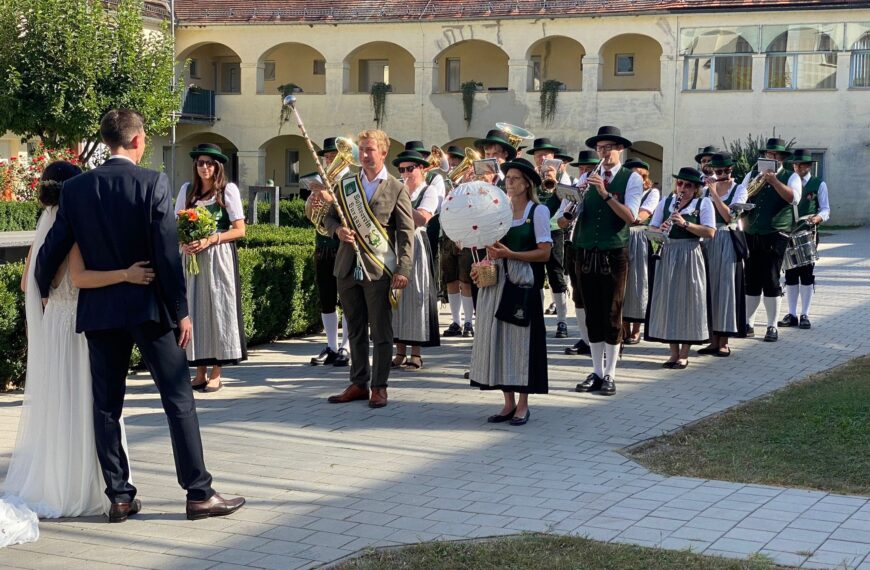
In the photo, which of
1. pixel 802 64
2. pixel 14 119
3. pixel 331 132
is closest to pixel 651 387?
pixel 14 119

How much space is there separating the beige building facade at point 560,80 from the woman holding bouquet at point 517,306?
32404 mm

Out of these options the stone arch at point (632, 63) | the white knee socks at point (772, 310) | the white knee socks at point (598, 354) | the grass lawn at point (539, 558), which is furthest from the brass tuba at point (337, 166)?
the stone arch at point (632, 63)

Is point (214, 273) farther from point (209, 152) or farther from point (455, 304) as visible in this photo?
point (455, 304)

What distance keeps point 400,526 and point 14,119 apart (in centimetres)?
2185

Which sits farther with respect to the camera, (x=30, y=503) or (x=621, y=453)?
(x=621, y=453)

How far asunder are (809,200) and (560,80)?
100 feet

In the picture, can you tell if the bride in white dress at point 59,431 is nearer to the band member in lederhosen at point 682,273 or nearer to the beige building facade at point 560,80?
the band member in lederhosen at point 682,273

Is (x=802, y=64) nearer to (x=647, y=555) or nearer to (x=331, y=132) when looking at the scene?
(x=331, y=132)

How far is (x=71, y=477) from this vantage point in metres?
6.12

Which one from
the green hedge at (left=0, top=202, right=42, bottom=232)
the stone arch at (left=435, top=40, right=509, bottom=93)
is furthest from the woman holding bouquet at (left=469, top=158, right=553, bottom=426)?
the stone arch at (left=435, top=40, right=509, bottom=93)

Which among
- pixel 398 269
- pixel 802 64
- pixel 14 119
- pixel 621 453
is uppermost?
pixel 802 64

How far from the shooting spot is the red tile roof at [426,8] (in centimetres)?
3897

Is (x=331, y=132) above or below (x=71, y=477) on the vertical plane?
above

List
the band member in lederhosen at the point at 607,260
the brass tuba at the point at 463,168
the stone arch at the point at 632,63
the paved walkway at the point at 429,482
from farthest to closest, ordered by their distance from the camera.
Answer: the stone arch at the point at 632,63, the brass tuba at the point at 463,168, the band member in lederhosen at the point at 607,260, the paved walkway at the point at 429,482
